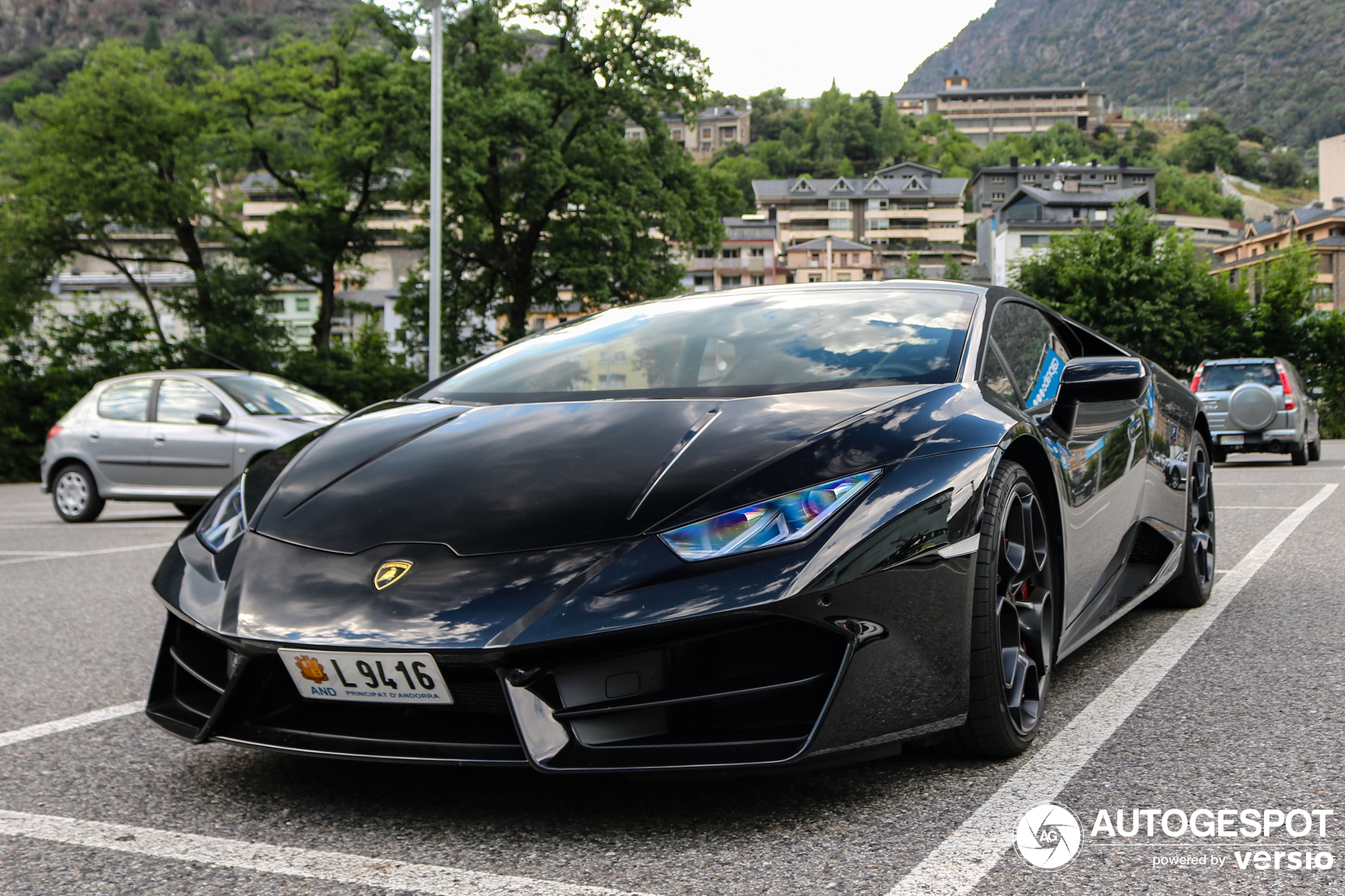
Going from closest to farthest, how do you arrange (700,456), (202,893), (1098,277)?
(202,893), (700,456), (1098,277)

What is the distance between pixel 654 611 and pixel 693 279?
104598 mm

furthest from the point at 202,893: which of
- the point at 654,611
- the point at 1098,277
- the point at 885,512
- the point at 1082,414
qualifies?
the point at 1098,277

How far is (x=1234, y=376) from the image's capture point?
18094mm

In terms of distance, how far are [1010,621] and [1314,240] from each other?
6288cm

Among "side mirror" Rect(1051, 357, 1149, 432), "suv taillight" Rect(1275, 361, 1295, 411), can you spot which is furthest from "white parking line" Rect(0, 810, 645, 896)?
"suv taillight" Rect(1275, 361, 1295, 411)

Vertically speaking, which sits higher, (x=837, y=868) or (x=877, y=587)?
(x=877, y=587)

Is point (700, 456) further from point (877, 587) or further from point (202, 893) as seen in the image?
point (202, 893)

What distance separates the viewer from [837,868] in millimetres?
2176

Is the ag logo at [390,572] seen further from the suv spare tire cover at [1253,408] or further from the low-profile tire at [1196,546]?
the suv spare tire cover at [1253,408]

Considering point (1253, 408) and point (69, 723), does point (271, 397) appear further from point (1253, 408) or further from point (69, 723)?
point (1253, 408)

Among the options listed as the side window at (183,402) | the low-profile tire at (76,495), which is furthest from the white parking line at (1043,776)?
the low-profile tire at (76,495)

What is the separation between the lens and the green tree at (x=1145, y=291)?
34219 millimetres

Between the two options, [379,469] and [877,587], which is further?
[379,469]

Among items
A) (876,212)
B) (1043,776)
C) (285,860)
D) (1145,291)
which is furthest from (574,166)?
(876,212)
